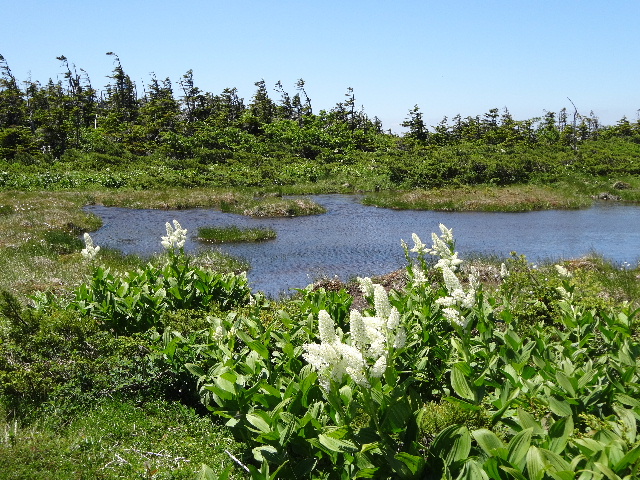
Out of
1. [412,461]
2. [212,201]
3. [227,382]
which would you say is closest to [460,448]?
[412,461]

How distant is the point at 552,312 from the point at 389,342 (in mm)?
5245

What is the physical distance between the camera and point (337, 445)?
4230 mm

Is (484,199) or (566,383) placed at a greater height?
(566,383)

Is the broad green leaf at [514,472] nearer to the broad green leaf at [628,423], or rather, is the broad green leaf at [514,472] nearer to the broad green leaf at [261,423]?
the broad green leaf at [628,423]

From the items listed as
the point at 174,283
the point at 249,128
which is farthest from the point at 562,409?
the point at 249,128

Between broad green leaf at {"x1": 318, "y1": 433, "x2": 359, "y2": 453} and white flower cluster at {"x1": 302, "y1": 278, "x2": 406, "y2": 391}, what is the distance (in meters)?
0.54

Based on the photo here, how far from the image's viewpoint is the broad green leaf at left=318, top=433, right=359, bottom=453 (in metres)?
4.20

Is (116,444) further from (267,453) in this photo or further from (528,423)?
(528,423)

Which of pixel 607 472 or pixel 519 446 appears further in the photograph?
pixel 519 446

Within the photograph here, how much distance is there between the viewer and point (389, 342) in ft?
13.1

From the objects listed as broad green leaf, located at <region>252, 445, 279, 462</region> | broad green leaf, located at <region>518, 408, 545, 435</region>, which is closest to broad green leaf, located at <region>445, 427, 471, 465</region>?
broad green leaf, located at <region>518, 408, 545, 435</region>

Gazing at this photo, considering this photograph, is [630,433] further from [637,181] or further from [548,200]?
[637,181]

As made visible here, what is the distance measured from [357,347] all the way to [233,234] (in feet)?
65.9

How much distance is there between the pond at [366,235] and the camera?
60.3 ft
